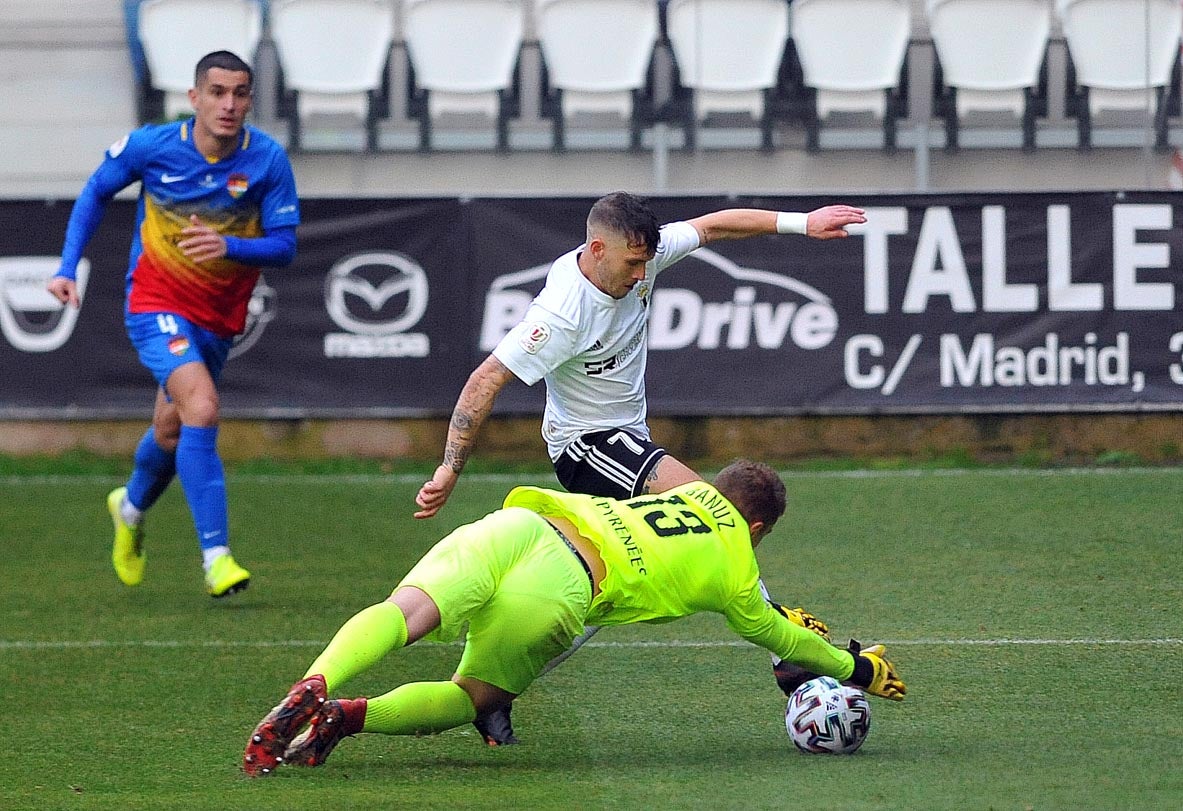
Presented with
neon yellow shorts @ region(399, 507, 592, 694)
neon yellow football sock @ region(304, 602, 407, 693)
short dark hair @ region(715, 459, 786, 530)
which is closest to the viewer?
neon yellow football sock @ region(304, 602, 407, 693)

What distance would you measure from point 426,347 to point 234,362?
1326mm

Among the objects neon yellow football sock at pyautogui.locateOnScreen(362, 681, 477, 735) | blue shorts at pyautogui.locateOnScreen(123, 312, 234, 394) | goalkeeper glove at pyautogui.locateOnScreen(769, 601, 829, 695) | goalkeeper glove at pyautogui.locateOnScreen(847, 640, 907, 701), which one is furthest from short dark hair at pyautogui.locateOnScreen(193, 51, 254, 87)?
goalkeeper glove at pyautogui.locateOnScreen(847, 640, 907, 701)

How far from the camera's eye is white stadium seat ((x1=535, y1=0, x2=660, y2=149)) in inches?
533

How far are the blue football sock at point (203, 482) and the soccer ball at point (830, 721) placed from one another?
330 cm

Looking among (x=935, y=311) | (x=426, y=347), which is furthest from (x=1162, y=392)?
(x=426, y=347)

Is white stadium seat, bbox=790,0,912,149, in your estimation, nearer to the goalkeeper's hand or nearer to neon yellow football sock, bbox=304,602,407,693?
the goalkeeper's hand

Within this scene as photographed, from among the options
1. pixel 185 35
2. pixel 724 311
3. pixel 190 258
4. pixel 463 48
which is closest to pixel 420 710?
pixel 190 258

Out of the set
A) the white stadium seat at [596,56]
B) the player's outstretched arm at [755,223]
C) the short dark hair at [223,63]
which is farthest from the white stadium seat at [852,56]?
the player's outstretched arm at [755,223]

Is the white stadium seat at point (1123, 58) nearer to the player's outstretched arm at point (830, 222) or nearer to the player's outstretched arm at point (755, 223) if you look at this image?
the player's outstretched arm at point (755, 223)

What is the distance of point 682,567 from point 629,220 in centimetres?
114

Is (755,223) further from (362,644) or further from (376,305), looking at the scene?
(376,305)

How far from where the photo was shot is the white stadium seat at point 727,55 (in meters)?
13.3

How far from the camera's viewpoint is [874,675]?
488 centimetres

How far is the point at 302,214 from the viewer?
1182 cm
